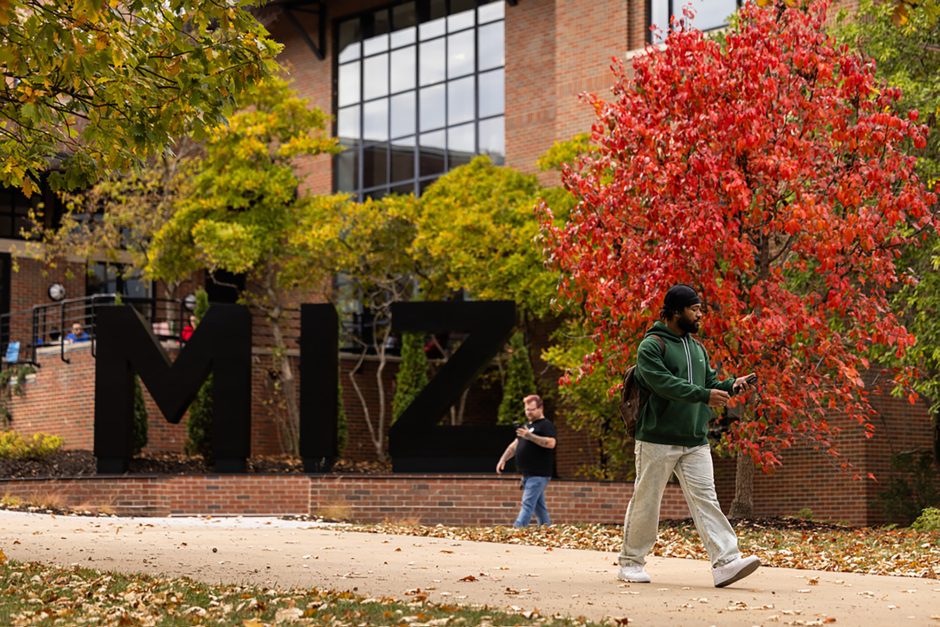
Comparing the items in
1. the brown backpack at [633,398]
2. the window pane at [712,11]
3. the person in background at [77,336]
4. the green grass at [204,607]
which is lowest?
the green grass at [204,607]

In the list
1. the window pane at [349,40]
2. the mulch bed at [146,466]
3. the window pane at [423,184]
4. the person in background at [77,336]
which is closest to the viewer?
the mulch bed at [146,466]

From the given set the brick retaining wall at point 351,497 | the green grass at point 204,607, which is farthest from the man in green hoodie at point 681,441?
the brick retaining wall at point 351,497

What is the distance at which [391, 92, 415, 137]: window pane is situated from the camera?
34.5 m

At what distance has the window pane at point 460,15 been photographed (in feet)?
110

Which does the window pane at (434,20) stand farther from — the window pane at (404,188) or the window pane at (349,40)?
the window pane at (404,188)

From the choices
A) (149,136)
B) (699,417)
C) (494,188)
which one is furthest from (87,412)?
(699,417)

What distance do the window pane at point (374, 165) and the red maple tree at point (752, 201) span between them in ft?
56.2

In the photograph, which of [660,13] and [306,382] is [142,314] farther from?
[660,13]

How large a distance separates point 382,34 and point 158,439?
11.9 m

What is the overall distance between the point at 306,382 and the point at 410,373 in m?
7.86

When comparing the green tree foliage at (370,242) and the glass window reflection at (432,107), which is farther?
the glass window reflection at (432,107)

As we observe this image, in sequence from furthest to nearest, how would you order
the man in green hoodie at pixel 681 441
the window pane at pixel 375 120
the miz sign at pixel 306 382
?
1. the window pane at pixel 375 120
2. the miz sign at pixel 306 382
3. the man in green hoodie at pixel 681 441

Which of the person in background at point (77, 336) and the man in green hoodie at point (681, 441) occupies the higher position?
the person in background at point (77, 336)

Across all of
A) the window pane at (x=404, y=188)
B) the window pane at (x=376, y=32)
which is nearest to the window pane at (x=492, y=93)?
the window pane at (x=404, y=188)
